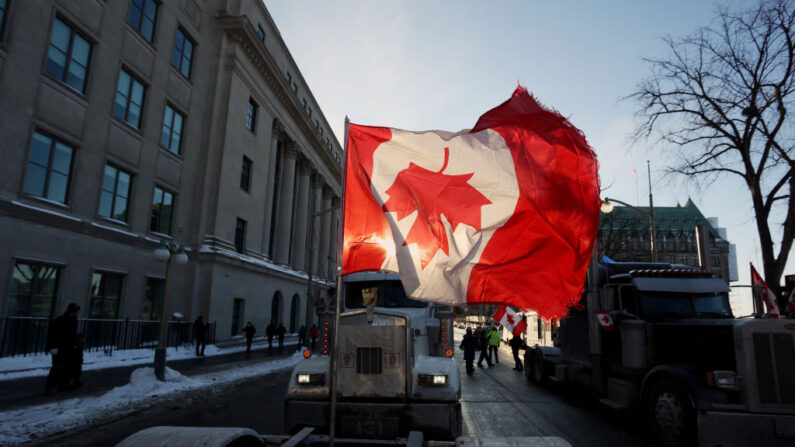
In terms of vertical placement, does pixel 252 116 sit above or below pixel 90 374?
above

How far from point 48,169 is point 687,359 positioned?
2043cm

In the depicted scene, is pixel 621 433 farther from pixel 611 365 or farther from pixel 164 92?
pixel 164 92

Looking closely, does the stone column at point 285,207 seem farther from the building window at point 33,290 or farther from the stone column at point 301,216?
the building window at point 33,290

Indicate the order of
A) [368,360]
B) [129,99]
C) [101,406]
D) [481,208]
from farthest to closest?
[129,99] → [101,406] → [368,360] → [481,208]

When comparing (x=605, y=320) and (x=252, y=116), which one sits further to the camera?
(x=252, y=116)

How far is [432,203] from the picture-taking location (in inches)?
178

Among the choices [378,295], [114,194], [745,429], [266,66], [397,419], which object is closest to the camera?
[397,419]

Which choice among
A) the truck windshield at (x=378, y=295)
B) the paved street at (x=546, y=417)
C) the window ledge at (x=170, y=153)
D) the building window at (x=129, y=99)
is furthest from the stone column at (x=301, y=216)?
the truck windshield at (x=378, y=295)

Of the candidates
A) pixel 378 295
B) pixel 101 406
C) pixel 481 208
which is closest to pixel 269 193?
pixel 101 406

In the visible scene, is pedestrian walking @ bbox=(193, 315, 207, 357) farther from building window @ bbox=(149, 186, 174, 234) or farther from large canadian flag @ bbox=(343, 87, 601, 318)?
large canadian flag @ bbox=(343, 87, 601, 318)

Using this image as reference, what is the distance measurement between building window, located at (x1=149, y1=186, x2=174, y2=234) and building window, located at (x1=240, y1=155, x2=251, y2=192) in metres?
6.85

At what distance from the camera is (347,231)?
14.6 feet

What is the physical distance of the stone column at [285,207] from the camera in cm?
3809

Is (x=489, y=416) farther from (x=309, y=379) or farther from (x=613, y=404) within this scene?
(x=309, y=379)
